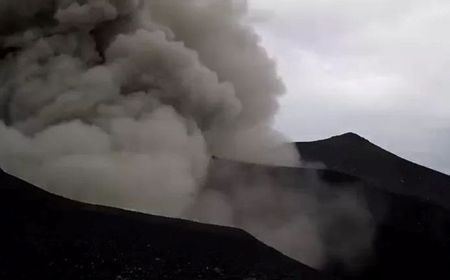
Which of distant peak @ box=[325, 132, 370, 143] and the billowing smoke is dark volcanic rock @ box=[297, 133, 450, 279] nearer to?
the billowing smoke

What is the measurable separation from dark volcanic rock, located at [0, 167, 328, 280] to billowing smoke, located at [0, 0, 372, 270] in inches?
119

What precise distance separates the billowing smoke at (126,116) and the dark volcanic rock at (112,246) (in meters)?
3.03

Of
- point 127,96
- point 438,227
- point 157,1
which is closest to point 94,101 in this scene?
point 127,96

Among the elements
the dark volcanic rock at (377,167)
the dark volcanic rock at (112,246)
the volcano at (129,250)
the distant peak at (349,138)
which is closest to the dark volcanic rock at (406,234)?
the volcano at (129,250)

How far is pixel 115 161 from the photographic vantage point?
20781mm

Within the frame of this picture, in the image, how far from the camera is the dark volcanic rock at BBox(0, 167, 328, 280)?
14312 millimetres

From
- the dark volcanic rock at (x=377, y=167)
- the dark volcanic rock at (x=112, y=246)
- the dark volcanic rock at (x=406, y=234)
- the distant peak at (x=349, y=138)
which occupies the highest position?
the distant peak at (x=349, y=138)

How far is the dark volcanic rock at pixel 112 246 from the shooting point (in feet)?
47.0

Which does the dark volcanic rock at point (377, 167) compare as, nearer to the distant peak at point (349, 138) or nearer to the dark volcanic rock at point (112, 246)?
the distant peak at point (349, 138)

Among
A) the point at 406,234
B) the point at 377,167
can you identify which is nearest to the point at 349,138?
the point at 377,167

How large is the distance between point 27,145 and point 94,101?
2.74 metres

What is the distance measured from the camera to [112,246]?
1525cm

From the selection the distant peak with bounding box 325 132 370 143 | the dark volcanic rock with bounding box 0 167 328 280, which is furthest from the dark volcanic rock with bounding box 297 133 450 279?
the distant peak with bounding box 325 132 370 143

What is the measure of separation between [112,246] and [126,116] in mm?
8215
